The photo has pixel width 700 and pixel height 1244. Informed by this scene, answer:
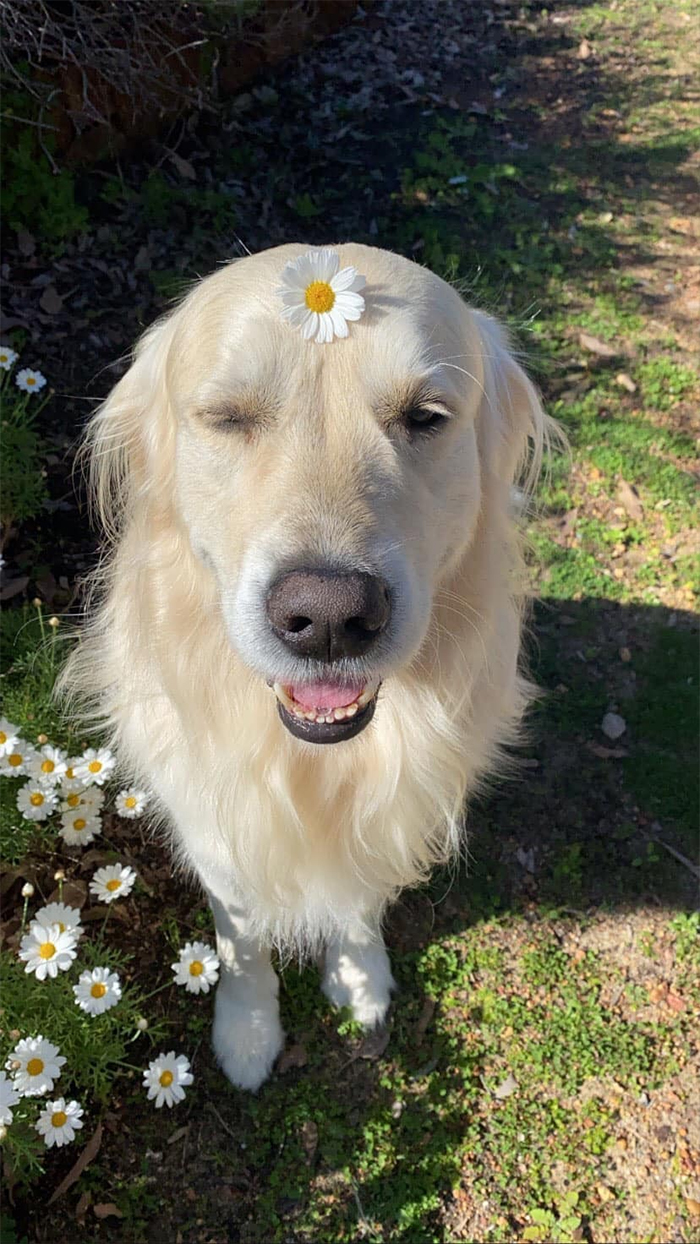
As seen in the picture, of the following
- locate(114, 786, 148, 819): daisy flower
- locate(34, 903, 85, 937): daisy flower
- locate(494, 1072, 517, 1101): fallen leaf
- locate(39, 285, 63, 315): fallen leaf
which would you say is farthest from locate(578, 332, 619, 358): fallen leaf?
locate(34, 903, 85, 937): daisy flower

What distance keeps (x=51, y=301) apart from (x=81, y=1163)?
11.8ft

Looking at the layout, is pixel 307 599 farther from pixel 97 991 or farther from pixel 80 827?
pixel 80 827

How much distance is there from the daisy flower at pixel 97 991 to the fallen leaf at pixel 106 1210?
2.45 feet

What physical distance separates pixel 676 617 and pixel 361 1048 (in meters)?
2.15

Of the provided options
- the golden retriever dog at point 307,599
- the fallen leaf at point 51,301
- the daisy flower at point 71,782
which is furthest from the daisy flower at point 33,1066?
the fallen leaf at point 51,301

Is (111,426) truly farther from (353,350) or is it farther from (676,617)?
(676,617)

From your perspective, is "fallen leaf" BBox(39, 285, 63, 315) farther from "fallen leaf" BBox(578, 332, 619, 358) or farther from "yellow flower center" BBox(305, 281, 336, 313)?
"yellow flower center" BBox(305, 281, 336, 313)

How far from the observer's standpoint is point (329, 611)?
1.52 meters

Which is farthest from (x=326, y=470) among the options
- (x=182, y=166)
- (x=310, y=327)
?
(x=182, y=166)

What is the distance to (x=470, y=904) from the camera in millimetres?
3035

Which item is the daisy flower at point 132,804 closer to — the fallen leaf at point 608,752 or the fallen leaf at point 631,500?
the fallen leaf at point 608,752

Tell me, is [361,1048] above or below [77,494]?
below

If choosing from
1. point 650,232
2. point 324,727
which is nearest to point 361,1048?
point 324,727

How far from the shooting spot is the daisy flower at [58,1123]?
6.55 feet
